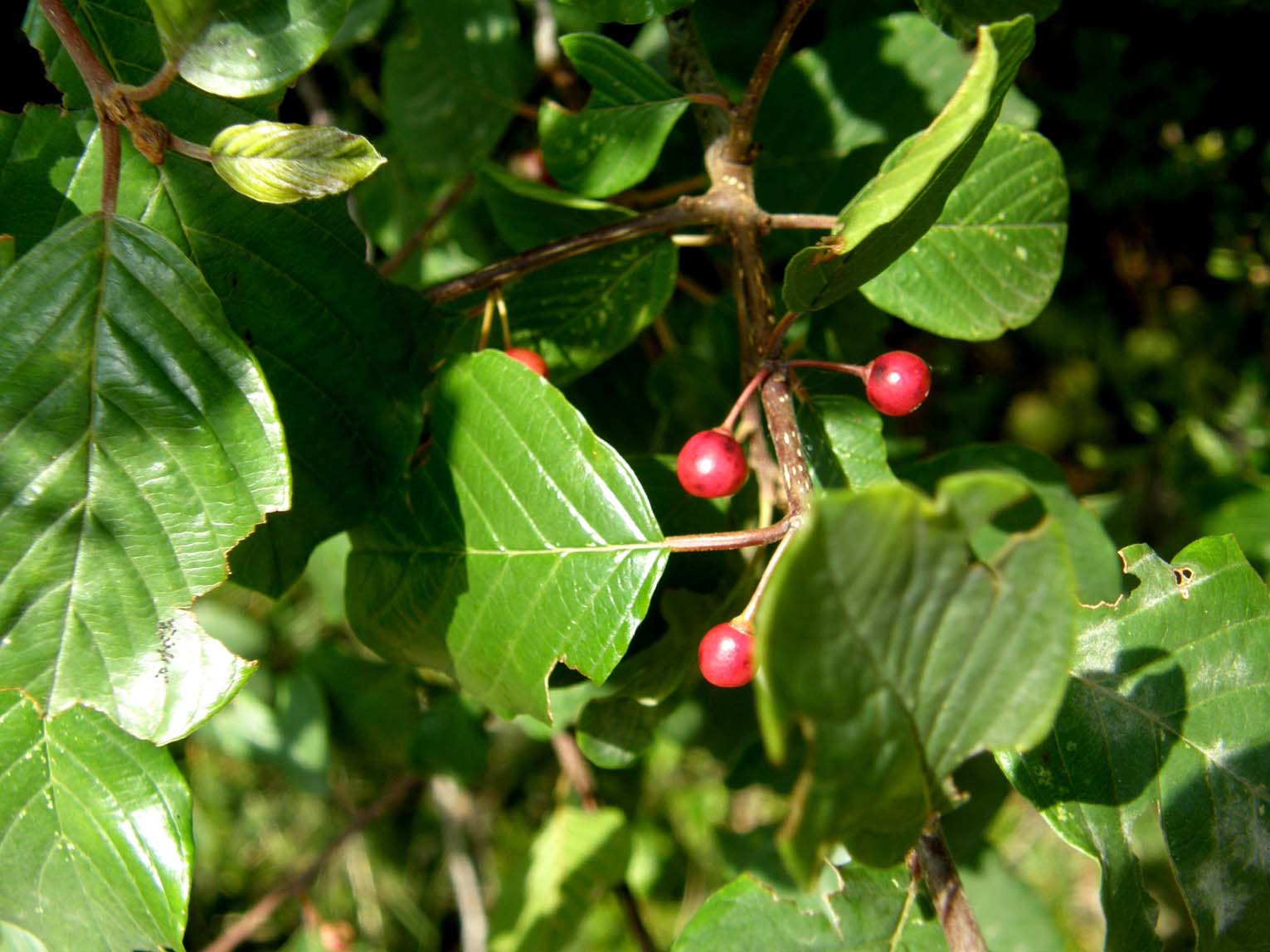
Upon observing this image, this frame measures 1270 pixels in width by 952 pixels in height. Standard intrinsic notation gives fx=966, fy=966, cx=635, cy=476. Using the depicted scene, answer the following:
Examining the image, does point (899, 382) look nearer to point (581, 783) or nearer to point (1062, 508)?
point (1062, 508)

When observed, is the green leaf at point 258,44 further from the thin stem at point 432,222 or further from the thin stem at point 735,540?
the thin stem at point 432,222

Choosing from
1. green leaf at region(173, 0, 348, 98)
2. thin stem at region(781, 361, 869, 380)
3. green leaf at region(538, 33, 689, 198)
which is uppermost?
green leaf at region(173, 0, 348, 98)

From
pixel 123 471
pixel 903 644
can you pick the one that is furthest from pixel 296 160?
pixel 903 644

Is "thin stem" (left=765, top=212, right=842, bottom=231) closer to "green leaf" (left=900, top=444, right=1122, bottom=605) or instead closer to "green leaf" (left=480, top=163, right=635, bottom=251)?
"green leaf" (left=480, top=163, right=635, bottom=251)

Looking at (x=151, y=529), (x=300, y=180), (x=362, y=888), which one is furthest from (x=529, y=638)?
(x=362, y=888)

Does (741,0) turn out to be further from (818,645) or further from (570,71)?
(818,645)

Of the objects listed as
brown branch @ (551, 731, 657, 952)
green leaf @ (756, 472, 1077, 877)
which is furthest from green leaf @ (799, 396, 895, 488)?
brown branch @ (551, 731, 657, 952)
